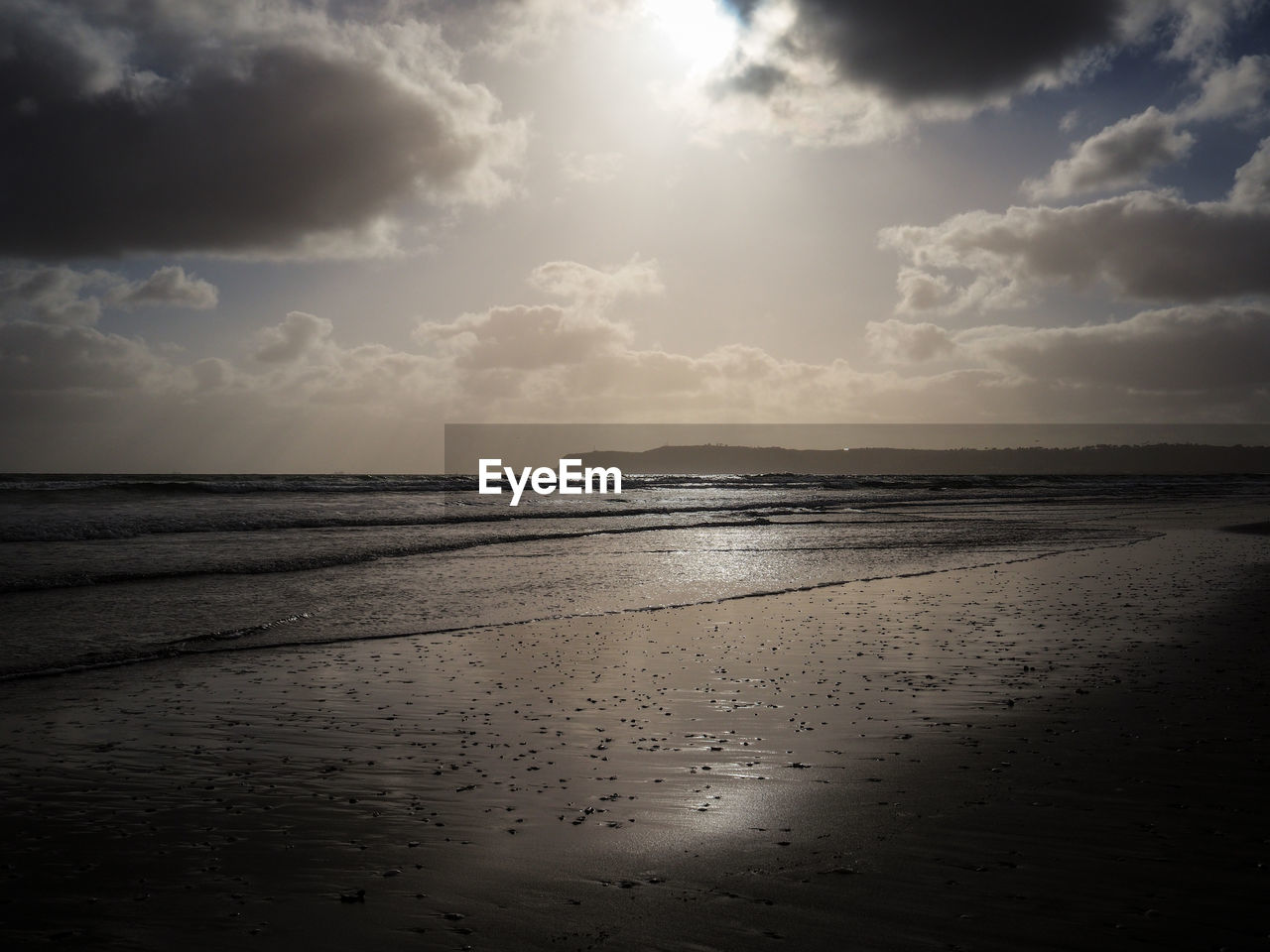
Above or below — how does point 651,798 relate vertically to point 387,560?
above

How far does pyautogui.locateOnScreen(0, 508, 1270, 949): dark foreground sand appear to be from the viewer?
15.6 feet

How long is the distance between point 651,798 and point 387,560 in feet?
64.3

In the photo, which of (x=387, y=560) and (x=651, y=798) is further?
(x=387, y=560)

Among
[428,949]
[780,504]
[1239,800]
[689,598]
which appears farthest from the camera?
[780,504]

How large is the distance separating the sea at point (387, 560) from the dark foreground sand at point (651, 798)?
2538mm

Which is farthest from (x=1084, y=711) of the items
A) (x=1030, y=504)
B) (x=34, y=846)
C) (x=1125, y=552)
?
(x=1030, y=504)

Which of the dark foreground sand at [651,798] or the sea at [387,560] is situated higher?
the dark foreground sand at [651,798]

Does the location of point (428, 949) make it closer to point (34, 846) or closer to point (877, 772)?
point (34, 846)

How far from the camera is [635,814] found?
6.29m

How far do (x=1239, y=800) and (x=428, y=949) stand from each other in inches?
236

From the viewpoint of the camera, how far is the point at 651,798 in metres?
6.61

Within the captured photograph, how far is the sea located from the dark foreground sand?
2.54 metres

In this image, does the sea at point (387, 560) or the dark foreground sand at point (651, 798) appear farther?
the sea at point (387, 560)

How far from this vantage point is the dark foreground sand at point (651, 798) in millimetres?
4742
